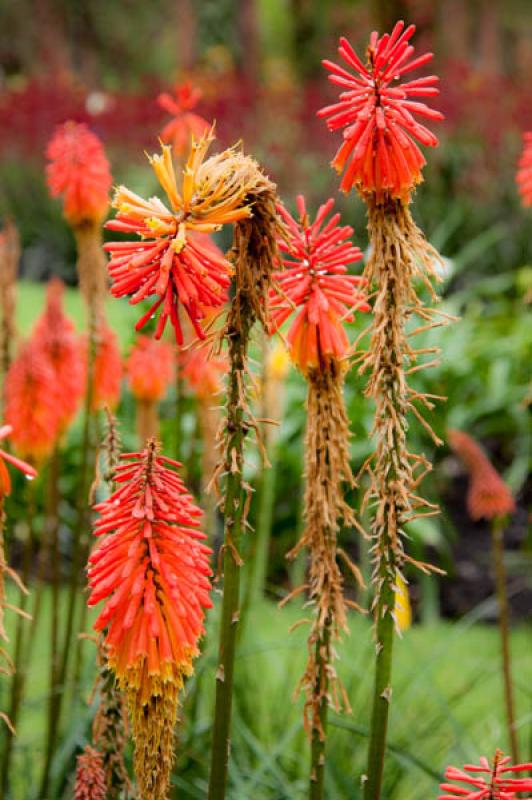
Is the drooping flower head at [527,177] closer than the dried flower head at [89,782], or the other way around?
the dried flower head at [89,782]

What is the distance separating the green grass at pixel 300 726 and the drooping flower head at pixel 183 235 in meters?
0.95

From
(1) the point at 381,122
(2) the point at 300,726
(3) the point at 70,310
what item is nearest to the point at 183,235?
(1) the point at 381,122

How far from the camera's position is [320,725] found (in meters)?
1.50

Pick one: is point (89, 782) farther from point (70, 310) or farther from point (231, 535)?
point (70, 310)

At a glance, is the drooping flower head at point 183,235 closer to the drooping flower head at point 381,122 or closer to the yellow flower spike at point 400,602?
the drooping flower head at point 381,122

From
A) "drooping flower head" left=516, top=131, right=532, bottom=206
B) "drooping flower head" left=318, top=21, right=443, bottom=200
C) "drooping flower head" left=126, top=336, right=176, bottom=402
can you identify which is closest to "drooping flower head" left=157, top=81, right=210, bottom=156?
"drooping flower head" left=516, top=131, right=532, bottom=206

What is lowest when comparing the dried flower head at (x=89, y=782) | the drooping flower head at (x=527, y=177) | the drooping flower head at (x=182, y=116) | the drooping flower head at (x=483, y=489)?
the dried flower head at (x=89, y=782)

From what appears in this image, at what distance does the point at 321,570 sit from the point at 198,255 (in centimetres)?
52

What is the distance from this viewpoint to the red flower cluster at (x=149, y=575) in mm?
1213

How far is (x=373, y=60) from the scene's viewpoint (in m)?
1.30

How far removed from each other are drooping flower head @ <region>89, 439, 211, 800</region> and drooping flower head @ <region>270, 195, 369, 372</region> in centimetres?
30

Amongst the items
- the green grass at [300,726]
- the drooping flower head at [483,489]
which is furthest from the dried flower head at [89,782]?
the drooping flower head at [483,489]

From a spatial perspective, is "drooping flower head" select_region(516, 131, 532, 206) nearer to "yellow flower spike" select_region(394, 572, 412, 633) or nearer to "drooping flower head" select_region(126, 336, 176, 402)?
"yellow flower spike" select_region(394, 572, 412, 633)

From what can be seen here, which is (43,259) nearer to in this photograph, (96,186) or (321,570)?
(96,186)
